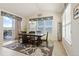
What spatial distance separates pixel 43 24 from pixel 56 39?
1224 mm

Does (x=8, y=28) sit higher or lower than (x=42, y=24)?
lower

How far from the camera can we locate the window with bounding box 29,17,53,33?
4496 mm

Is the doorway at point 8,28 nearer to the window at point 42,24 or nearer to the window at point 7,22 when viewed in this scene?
the window at point 7,22

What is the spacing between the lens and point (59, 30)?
18.2ft

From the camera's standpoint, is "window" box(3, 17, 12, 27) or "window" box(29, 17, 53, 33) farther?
"window" box(29, 17, 53, 33)

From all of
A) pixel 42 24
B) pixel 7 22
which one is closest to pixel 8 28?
pixel 7 22

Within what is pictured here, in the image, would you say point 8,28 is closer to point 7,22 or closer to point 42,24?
point 7,22

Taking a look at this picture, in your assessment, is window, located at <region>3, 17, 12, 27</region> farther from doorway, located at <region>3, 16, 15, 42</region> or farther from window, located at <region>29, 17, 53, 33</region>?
window, located at <region>29, 17, 53, 33</region>

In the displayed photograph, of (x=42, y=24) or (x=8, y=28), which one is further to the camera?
(x=42, y=24)

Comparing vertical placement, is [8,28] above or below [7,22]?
below

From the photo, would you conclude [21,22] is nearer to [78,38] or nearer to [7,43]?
[7,43]

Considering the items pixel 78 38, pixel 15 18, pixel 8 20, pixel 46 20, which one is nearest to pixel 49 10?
pixel 46 20

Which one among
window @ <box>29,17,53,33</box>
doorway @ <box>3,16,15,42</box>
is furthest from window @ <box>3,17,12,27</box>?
window @ <box>29,17,53,33</box>

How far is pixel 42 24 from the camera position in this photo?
4492mm
